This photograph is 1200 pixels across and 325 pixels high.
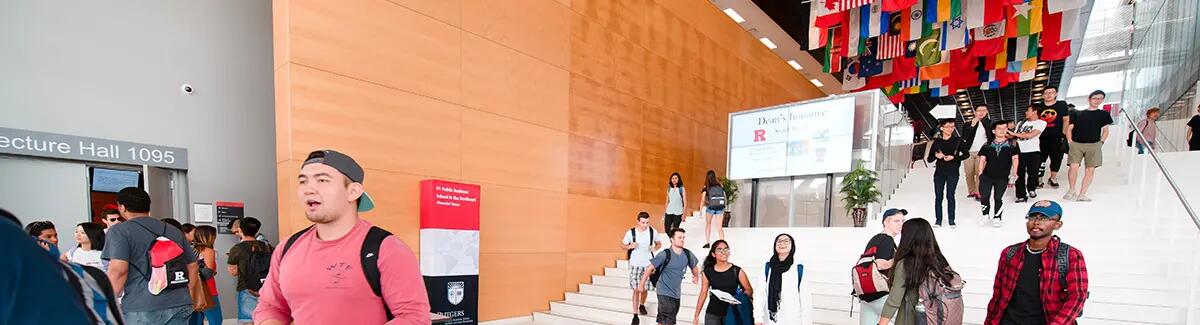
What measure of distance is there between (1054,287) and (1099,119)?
20.3 ft

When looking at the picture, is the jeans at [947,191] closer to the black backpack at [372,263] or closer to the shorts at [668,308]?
the shorts at [668,308]

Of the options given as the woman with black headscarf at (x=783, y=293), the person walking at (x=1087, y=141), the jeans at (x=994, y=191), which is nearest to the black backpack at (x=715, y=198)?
the jeans at (x=994, y=191)

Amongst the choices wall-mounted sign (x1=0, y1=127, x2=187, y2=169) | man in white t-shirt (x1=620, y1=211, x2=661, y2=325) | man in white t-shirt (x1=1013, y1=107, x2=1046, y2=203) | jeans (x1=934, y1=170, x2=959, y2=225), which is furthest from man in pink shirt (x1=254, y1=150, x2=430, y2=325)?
man in white t-shirt (x1=1013, y1=107, x2=1046, y2=203)

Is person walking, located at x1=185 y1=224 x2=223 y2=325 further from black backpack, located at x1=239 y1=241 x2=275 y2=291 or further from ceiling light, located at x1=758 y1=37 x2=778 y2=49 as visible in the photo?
ceiling light, located at x1=758 y1=37 x2=778 y2=49

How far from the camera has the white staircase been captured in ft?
15.4

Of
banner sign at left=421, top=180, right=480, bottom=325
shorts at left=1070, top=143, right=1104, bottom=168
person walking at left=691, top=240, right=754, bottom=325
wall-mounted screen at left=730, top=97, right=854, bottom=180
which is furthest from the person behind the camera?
wall-mounted screen at left=730, top=97, right=854, bottom=180

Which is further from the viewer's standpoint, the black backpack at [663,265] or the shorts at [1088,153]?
the shorts at [1088,153]

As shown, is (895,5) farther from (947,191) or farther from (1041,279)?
(1041,279)

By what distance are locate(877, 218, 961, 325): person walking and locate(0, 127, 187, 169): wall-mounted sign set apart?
788 centimetres

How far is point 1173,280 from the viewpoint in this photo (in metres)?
4.76

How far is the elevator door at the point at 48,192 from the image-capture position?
563cm

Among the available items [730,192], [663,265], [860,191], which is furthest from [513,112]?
[860,191]

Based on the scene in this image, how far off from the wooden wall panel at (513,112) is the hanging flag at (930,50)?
4.62 meters

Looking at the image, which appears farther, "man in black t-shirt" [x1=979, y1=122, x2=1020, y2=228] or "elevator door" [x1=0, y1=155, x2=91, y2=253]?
"man in black t-shirt" [x1=979, y1=122, x2=1020, y2=228]
